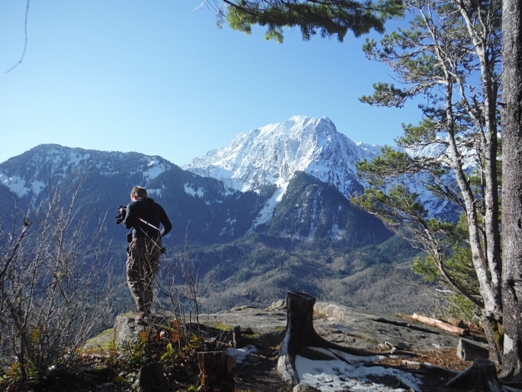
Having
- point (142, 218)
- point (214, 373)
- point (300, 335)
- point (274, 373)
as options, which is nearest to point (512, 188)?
point (300, 335)

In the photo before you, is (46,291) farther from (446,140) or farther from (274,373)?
(446,140)

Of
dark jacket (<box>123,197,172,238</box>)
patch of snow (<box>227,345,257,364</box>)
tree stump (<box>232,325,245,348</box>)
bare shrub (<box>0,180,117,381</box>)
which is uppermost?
dark jacket (<box>123,197,172,238</box>)

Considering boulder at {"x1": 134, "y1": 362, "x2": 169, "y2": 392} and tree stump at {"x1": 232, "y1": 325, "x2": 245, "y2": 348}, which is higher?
boulder at {"x1": 134, "y1": 362, "x2": 169, "y2": 392}

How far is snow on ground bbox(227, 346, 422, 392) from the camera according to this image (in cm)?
424

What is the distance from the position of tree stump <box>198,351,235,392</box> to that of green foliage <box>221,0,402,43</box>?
17.1 feet

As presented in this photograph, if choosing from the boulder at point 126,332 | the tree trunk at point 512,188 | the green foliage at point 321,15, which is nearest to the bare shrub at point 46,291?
the boulder at point 126,332

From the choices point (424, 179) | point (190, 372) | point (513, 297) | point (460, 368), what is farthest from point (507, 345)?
point (424, 179)

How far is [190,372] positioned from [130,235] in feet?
8.62

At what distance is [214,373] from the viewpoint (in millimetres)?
3615

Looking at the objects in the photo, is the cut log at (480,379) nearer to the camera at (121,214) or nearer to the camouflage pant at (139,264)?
the camouflage pant at (139,264)

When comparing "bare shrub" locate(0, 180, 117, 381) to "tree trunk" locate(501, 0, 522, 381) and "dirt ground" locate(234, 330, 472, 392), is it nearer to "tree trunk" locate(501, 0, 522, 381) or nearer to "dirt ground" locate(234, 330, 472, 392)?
"dirt ground" locate(234, 330, 472, 392)

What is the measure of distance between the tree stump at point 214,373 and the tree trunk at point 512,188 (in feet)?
12.0

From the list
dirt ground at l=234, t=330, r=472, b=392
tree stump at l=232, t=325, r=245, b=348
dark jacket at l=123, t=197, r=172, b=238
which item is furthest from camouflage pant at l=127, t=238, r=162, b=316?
dirt ground at l=234, t=330, r=472, b=392

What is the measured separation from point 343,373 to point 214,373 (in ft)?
6.46
